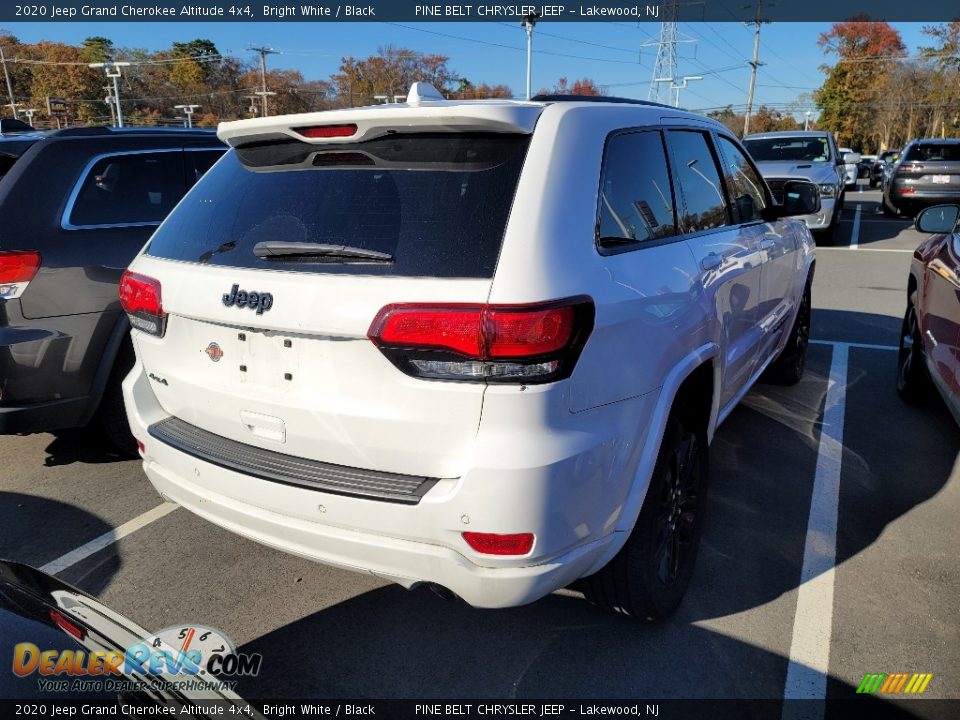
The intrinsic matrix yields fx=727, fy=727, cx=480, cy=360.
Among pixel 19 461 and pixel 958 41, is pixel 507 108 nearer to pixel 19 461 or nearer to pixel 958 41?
pixel 19 461

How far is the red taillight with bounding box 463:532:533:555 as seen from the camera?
6.61 ft

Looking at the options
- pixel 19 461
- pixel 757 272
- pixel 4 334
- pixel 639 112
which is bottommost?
pixel 19 461

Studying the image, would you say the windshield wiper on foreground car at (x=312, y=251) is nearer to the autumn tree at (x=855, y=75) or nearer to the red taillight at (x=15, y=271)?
the red taillight at (x=15, y=271)

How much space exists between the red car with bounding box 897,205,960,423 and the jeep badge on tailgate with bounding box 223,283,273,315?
10.9 ft

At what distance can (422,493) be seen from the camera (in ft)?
6.75

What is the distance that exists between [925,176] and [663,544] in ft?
57.0

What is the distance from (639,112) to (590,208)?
2.63ft

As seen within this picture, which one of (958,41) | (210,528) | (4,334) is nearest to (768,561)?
(210,528)

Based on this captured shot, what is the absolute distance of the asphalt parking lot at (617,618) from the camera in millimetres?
2533

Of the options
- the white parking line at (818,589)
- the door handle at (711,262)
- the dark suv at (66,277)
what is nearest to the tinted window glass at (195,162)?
the dark suv at (66,277)

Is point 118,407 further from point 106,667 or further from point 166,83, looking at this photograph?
point 166,83

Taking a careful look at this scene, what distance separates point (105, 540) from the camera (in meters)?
3.44

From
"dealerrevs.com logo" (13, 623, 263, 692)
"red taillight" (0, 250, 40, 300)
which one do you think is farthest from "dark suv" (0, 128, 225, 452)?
"dealerrevs.com logo" (13, 623, 263, 692)

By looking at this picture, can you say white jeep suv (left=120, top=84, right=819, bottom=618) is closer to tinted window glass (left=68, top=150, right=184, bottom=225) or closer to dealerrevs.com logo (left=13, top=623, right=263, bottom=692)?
dealerrevs.com logo (left=13, top=623, right=263, bottom=692)
